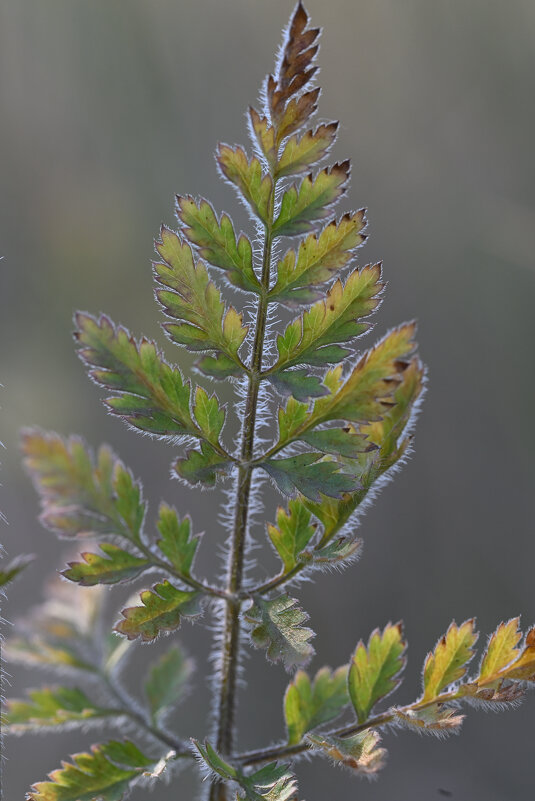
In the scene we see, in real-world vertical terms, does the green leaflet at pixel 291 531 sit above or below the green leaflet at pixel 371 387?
below

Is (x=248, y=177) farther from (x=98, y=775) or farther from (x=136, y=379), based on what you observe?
(x=98, y=775)

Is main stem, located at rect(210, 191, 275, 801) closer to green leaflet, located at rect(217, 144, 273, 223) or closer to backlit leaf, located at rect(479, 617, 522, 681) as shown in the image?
green leaflet, located at rect(217, 144, 273, 223)

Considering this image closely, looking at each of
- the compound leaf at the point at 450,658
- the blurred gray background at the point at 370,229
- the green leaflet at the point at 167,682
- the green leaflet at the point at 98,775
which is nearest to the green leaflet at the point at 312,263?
the compound leaf at the point at 450,658

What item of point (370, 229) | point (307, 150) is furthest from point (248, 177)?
point (370, 229)

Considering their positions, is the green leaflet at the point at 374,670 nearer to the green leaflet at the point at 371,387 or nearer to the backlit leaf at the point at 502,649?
the backlit leaf at the point at 502,649

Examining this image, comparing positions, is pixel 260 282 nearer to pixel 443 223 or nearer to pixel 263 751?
pixel 263 751

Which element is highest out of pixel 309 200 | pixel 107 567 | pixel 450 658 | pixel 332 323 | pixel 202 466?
pixel 309 200

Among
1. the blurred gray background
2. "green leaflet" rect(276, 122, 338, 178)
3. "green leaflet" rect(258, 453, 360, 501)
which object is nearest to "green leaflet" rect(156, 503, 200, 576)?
"green leaflet" rect(258, 453, 360, 501)
